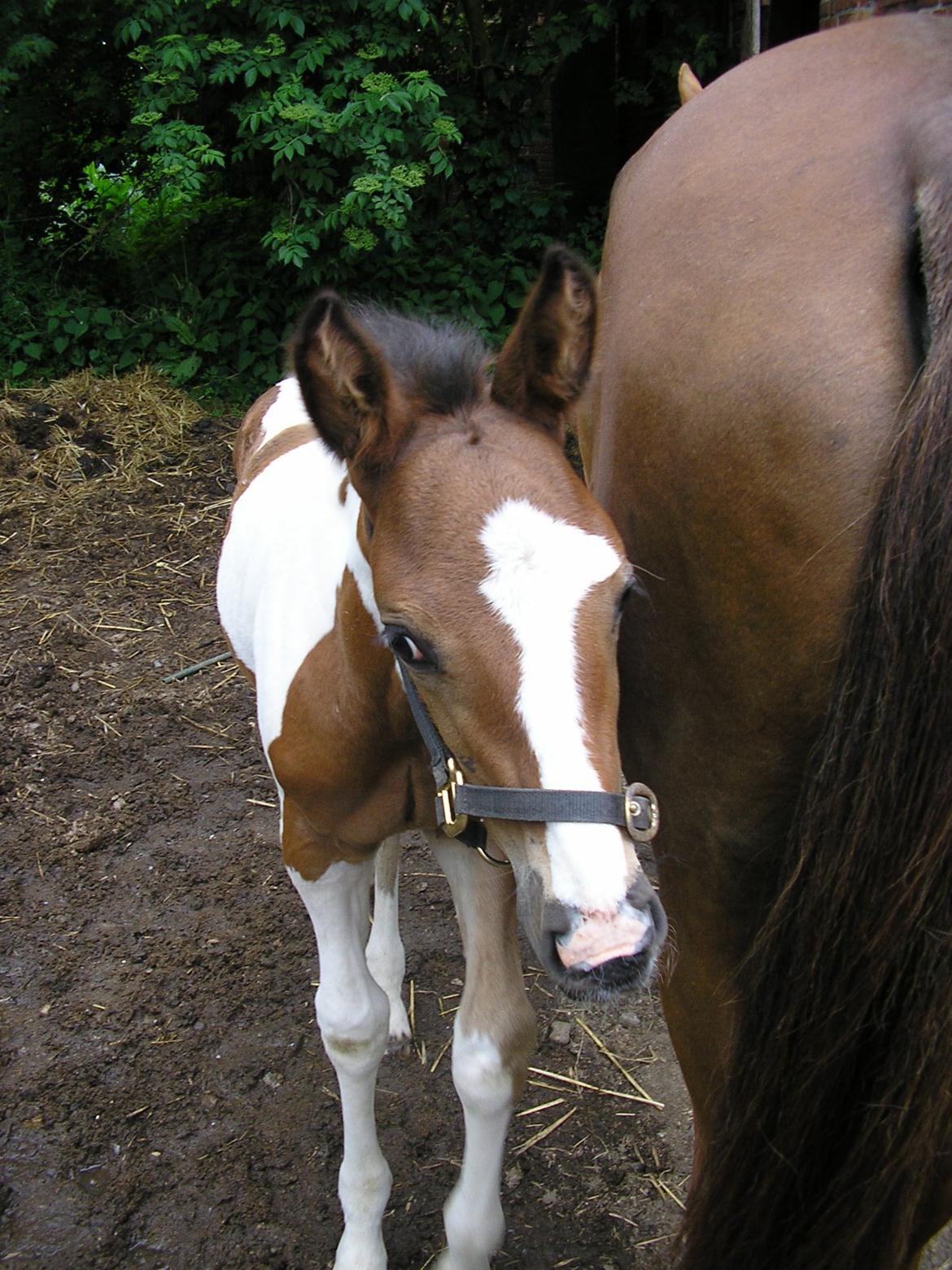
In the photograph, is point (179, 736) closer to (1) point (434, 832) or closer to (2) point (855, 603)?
(1) point (434, 832)

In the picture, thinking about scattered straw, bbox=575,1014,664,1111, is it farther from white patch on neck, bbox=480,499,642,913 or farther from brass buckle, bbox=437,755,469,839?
white patch on neck, bbox=480,499,642,913

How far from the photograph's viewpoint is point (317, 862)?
201 cm

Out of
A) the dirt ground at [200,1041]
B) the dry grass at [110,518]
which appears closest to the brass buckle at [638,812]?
the dirt ground at [200,1041]

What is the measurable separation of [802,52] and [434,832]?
1431mm

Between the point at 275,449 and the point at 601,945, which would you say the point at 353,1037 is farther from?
the point at 275,449

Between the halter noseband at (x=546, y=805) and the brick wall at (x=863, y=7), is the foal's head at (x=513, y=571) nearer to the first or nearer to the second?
the halter noseband at (x=546, y=805)

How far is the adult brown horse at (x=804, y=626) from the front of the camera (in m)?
1.19

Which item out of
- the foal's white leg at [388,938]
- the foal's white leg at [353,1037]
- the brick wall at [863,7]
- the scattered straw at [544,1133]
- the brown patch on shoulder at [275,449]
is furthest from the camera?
the brick wall at [863,7]

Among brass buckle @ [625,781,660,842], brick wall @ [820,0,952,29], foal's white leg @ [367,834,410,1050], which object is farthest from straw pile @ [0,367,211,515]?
brass buckle @ [625,781,660,842]

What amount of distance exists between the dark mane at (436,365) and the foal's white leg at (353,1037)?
0.92m

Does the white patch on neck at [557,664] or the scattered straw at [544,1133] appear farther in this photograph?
the scattered straw at [544,1133]

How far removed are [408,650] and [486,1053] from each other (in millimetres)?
930

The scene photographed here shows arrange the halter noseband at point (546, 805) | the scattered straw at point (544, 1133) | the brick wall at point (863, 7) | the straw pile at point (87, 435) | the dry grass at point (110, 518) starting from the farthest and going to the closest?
the straw pile at point (87, 435) < the dry grass at point (110, 518) < the brick wall at point (863, 7) < the scattered straw at point (544, 1133) < the halter noseband at point (546, 805)

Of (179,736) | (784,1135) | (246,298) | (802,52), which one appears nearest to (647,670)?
(784,1135)
